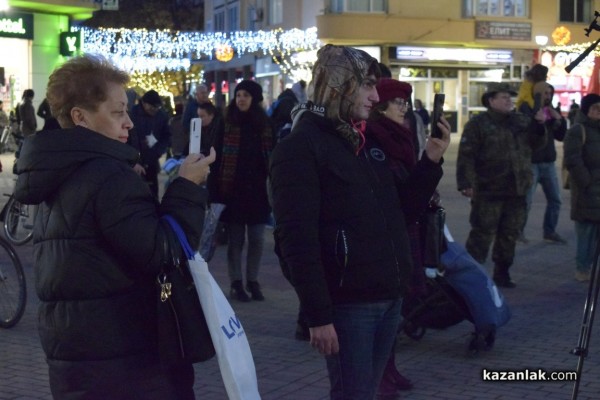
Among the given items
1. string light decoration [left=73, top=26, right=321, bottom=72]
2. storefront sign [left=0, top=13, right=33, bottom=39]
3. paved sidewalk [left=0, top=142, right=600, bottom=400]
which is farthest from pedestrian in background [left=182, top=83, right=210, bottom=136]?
string light decoration [left=73, top=26, right=321, bottom=72]

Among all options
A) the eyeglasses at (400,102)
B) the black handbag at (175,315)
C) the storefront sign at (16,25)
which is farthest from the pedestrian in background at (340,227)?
the storefront sign at (16,25)

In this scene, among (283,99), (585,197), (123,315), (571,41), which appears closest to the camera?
(123,315)

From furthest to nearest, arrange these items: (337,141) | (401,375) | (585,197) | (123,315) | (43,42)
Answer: (43,42) < (585,197) < (401,375) < (337,141) < (123,315)

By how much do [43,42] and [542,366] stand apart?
2616cm

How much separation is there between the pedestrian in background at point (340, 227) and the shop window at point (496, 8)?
133 feet

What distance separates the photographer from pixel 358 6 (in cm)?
4156

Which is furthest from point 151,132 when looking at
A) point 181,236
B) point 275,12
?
point 275,12

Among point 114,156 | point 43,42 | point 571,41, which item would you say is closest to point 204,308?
point 114,156

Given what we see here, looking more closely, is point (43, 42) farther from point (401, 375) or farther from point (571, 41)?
point (401, 375)

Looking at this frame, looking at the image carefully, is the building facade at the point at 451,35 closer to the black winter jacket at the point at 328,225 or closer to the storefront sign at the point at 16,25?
the storefront sign at the point at 16,25

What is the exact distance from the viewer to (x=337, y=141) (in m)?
3.85

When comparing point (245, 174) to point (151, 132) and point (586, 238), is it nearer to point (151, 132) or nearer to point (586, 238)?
point (586, 238)

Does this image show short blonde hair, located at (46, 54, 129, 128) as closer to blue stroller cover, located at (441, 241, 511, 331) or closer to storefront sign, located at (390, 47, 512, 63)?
blue stroller cover, located at (441, 241, 511, 331)

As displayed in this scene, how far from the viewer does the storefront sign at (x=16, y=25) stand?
2916 cm
